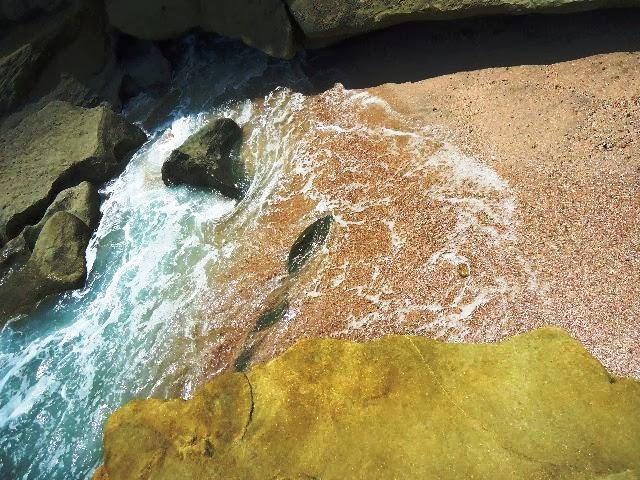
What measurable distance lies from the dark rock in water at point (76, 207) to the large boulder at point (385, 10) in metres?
4.49

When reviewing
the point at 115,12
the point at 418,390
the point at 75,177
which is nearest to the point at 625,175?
the point at 418,390

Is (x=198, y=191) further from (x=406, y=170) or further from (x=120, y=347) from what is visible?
(x=406, y=170)

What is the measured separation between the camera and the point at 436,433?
4637 millimetres

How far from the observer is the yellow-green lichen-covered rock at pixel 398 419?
4.47 meters

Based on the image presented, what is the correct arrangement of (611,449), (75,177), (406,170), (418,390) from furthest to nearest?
(75,177) < (406,170) < (418,390) < (611,449)

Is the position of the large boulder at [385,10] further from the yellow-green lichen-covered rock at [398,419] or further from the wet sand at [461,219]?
the yellow-green lichen-covered rock at [398,419]

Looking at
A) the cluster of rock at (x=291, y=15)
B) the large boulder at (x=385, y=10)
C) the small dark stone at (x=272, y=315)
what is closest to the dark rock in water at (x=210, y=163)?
the cluster of rock at (x=291, y=15)

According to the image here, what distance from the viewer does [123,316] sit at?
7625 millimetres

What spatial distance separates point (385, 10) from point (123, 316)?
6.07m

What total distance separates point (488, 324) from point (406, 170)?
2.66 metres

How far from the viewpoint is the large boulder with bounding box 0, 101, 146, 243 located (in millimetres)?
8961

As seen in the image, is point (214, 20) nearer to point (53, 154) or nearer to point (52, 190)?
point (53, 154)

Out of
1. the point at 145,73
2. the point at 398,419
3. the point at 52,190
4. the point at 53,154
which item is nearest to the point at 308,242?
the point at 398,419

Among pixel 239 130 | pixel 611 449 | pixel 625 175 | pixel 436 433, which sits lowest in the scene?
pixel 625 175
